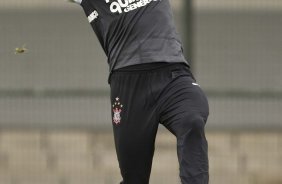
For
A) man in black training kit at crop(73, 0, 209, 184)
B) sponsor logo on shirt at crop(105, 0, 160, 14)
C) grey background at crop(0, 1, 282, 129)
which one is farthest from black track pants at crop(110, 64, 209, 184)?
grey background at crop(0, 1, 282, 129)

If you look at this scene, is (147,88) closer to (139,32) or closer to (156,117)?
(156,117)

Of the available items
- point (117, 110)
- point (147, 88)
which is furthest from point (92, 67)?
point (147, 88)

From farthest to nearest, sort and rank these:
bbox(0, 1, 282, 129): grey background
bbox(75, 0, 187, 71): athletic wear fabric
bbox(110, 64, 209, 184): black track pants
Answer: bbox(0, 1, 282, 129): grey background
bbox(75, 0, 187, 71): athletic wear fabric
bbox(110, 64, 209, 184): black track pants

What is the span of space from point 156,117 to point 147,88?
0.62 feet

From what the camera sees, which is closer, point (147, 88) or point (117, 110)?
point (147, 88)

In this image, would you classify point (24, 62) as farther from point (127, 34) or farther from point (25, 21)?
point (127, 34)

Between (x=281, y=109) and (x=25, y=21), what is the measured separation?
8.98ft

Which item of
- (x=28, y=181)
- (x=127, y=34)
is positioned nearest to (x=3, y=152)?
(x=28, y=181)

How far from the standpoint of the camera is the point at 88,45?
10164 mm

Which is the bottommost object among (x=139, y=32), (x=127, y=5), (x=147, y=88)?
(x=147, y=88)

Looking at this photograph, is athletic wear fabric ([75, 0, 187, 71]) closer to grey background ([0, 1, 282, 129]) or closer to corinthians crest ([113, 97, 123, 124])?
corinthians crest ([113, 97, 123, 124])

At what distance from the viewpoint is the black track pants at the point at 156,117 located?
6086 mm

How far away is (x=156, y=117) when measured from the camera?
626 cm

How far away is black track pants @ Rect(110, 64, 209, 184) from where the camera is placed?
6.09 meters
